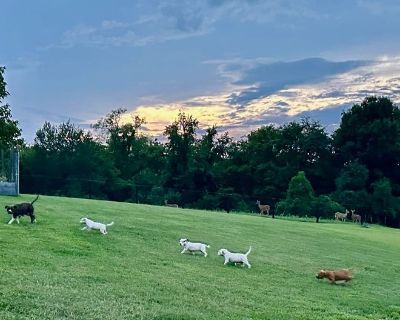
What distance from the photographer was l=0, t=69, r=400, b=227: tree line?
58.4 m

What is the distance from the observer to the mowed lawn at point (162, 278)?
766 cm

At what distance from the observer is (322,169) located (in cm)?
6712

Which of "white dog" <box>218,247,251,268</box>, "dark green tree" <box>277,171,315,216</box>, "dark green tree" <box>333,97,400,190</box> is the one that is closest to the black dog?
"white dog" <box>218,247,251,268</box>

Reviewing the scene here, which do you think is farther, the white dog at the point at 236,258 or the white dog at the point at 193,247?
the white dog at the point at 193,247

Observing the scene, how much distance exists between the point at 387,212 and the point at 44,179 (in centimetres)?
3608

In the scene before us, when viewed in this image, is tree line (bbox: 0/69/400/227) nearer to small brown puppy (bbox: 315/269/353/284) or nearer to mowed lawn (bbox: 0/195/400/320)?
mowed lawn (bbox: 0/195/400/320)

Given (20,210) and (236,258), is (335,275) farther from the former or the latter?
(20,210)

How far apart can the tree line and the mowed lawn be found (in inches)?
1540

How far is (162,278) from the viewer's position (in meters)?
10.0

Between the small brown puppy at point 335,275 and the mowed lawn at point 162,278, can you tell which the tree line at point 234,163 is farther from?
the small brown puppy at point 335,275

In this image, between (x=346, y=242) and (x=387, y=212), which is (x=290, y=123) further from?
(x=346, y=242)

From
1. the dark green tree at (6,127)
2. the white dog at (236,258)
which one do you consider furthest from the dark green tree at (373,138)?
the white dog at (236,258)

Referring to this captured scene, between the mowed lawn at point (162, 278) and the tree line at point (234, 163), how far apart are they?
39.1m

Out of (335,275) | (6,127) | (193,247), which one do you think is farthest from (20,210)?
(6,127)
